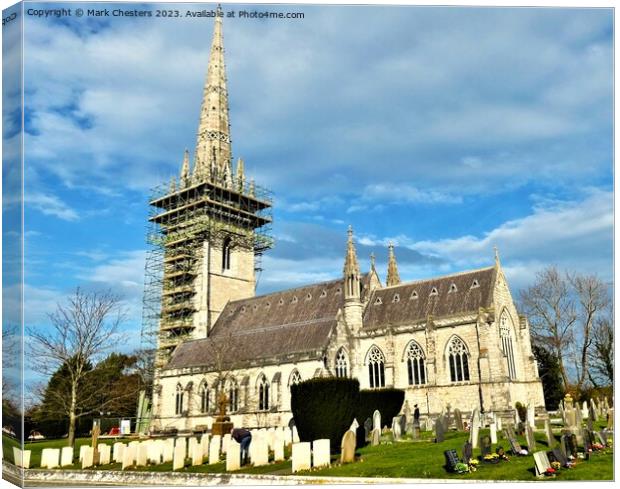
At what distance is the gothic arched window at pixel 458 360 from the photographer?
3086 centimetres

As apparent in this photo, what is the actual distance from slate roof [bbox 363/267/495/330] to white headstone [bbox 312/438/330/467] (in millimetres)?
18691

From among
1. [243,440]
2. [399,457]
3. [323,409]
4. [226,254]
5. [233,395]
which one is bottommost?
[399,457]

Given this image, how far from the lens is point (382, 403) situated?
87.4ft

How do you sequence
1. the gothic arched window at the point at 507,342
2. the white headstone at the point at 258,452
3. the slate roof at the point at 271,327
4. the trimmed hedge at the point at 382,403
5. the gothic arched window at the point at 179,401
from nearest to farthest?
the white headstone at the point at 258,452 < the trimmed hedge at the point at 382,403 < the gothic arched window at the point at 507,342 < the slate roof at the point at 271,327 < the gothic arched window at the point at 179,401

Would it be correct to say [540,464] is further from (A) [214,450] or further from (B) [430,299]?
(B) [430,299]

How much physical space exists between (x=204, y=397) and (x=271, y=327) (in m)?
6.03

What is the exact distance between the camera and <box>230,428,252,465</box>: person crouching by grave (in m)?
15.6

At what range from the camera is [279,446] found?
1638 centimetres

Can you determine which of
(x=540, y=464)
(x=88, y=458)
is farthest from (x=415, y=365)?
(x=540, y=464)

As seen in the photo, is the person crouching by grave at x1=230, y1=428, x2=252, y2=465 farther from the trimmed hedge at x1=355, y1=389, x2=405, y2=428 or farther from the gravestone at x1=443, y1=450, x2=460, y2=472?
the trimmed hedge at x1=355, y1=389, x2=405, y2=428

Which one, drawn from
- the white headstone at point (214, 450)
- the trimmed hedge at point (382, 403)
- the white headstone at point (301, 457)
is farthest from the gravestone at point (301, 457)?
the trimmed hedge at point (382, 403)

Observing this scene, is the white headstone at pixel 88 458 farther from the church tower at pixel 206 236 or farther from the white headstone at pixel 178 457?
the church tower at pixel 206 236

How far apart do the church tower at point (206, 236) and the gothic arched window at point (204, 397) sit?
19.8 feet

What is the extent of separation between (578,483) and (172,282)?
37.1 metres
